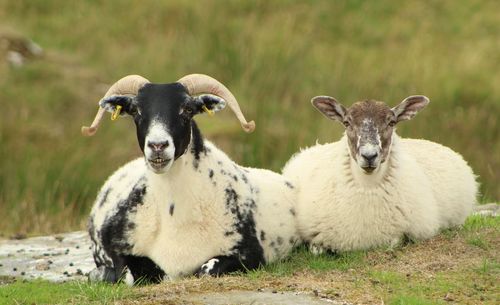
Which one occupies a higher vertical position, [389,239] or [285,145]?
[285,145]

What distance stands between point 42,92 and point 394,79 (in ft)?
23.7

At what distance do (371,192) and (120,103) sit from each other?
9.48ft

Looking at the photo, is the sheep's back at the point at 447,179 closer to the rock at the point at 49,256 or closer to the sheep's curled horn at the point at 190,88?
the sheep's curled horn at the point at 190,88

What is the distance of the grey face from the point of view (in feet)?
36.6

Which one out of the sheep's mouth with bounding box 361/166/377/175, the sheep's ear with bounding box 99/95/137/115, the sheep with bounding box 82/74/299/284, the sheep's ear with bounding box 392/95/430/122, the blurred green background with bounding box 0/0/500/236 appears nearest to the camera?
the sheep with bounding box 82/74/299/284

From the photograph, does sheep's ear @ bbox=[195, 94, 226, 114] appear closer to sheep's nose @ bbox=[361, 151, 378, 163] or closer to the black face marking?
the black face marking

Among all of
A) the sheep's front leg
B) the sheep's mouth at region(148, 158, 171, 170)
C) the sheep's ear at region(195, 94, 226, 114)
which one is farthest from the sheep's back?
the sheep's mouth at region(148, 158, 171, 170)

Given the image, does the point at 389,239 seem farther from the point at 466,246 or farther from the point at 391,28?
the point at 391,28

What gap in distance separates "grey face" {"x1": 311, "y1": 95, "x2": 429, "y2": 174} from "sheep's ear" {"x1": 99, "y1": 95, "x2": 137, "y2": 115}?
7.50 ft

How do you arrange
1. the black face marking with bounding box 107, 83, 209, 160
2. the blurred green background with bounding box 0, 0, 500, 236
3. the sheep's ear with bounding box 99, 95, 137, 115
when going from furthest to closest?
the blurred green background with bounding box 0, 0, 500, 236
the sheep's ear with bounding box 99, 95, 137, 115
the black face marking with bounding box 107, 83, 209, 160

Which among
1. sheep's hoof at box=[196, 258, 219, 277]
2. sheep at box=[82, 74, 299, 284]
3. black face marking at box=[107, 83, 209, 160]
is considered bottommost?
sheep's hoof at box=[196, 258, 219, 277]

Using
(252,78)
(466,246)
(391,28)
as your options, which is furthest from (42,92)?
(466,246)

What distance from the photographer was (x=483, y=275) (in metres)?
10.0

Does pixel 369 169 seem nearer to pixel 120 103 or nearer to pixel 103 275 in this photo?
pixel 120 103
